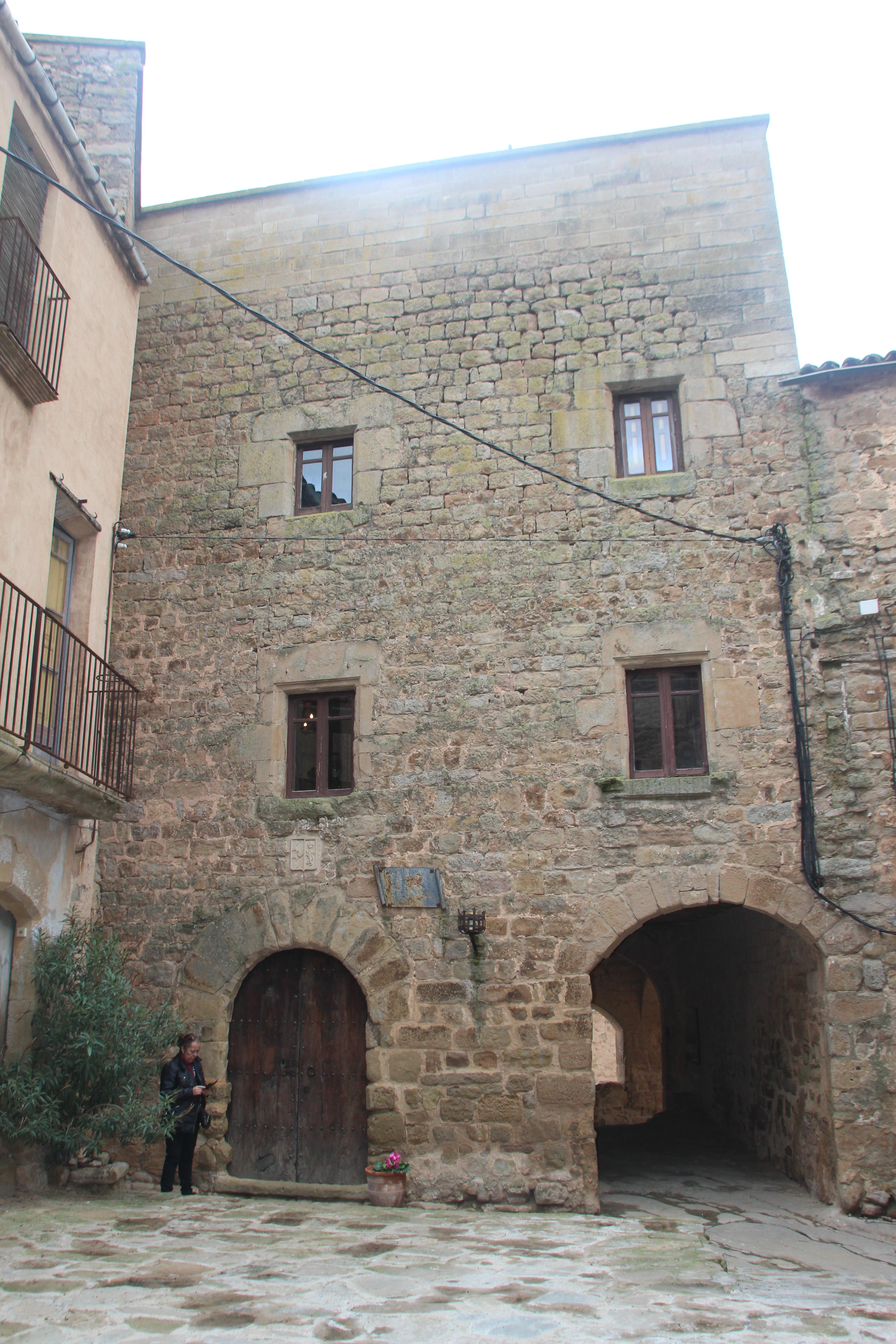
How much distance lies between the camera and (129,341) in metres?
9.70

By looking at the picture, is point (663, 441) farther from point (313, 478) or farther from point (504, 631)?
point (313, 478)

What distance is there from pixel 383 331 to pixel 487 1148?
7.13m

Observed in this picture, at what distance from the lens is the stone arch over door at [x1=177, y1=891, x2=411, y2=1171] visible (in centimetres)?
782

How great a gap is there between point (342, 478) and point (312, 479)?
0.99 ft

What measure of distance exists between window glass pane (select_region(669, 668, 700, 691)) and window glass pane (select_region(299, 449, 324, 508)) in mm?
3647

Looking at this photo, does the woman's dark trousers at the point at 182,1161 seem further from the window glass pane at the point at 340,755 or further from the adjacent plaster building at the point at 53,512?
the window glass pane at the point at 340,755

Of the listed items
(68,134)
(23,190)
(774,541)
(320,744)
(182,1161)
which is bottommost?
(182,1161)

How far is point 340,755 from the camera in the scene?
338 inches

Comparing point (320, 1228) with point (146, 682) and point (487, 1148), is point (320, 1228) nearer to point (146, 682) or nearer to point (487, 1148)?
point (487, 1148)

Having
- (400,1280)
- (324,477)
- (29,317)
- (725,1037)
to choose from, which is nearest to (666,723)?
(324,477)

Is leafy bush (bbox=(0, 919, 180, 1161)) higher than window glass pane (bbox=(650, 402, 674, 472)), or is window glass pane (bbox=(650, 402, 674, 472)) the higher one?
window glass pane (bbox=(650, 402, 674, 472))

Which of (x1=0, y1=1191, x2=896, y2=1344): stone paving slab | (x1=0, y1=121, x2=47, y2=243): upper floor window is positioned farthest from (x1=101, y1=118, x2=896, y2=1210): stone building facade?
(x1=0, y1=121, x2=47, y2=243): upper floor window

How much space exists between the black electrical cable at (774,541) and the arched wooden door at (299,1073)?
3.79m

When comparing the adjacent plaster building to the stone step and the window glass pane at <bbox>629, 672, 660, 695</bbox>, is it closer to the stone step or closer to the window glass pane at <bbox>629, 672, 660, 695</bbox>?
the stone step
